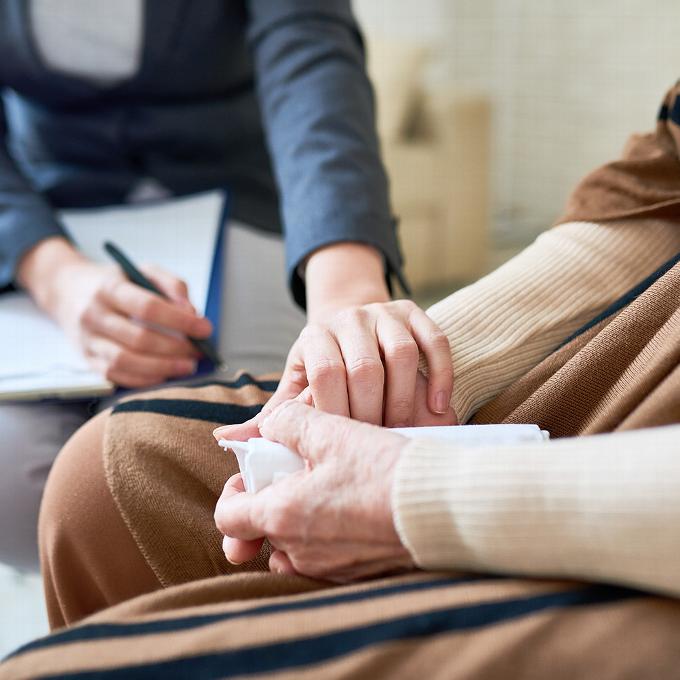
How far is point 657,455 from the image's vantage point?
0.36 m

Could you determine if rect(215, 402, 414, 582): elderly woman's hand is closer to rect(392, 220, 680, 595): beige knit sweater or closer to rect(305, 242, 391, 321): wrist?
rect(392, 220, 680, 595): beige knit sweater

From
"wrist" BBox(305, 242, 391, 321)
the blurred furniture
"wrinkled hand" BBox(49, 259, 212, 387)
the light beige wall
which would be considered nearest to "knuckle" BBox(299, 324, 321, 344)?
"wrist" BBox(305, 242, 391, 321)

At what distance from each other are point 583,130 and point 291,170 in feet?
8.10

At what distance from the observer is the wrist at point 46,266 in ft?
2.74

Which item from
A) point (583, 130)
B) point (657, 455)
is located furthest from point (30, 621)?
point (583, 130)

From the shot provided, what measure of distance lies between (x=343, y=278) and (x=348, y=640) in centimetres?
40

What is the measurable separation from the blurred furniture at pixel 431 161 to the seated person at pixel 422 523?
6.66 ft

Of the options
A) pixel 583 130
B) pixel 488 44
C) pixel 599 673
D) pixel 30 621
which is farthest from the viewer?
pixel 488 44

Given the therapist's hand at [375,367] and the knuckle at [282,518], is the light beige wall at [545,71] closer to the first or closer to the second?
the therapist's hand at [375,367]

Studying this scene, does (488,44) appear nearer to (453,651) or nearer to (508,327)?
(508,327)

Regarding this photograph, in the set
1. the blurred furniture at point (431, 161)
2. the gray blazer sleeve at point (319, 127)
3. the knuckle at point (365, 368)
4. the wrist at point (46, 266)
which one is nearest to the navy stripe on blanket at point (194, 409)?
the knuckle at point (365, 368)

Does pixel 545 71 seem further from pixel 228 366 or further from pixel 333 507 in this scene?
pixel 333 507

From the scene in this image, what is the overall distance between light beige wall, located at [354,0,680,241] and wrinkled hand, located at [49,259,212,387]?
2.36 meters

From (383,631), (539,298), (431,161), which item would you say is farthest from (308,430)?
(431,161)
